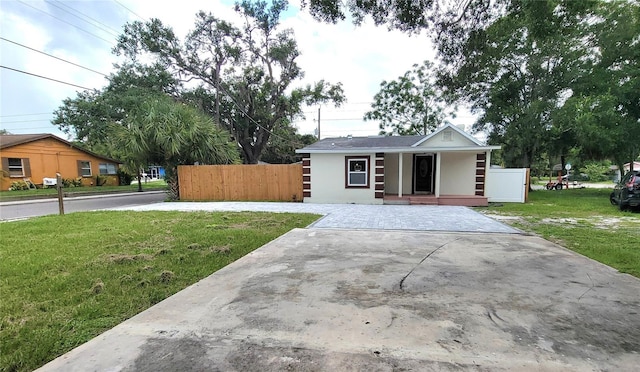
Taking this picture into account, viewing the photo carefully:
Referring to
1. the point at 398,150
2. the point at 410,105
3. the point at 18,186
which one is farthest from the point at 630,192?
the point at 18,186

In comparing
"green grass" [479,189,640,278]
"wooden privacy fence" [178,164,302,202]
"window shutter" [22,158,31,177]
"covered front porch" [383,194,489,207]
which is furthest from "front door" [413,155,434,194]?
"window shutter" [22,158,31,177]

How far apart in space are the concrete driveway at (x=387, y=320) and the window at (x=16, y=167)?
21627 mm

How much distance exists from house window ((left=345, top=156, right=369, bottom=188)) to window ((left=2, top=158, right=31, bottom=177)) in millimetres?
19916

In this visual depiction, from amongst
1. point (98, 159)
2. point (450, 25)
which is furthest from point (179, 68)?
point (450, 25)

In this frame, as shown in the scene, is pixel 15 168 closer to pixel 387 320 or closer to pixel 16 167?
pixel 16 167

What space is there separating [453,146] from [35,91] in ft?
55.2

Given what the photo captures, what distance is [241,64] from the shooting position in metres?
22.4

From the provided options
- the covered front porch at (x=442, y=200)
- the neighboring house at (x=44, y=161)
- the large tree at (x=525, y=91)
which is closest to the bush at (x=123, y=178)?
the neighboring house at (x=44, y=161)

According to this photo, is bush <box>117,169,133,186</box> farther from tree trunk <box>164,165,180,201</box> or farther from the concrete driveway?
the concrete driveway

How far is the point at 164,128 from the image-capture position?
41.1ft

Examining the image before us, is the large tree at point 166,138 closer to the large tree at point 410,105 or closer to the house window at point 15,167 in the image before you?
the house window at point 15,167

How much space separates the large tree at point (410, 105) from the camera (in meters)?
24.3

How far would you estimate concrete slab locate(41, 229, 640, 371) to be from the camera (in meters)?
1.95

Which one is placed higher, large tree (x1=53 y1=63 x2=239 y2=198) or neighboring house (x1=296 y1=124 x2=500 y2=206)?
large tree (x1=53 y1=63 x2=239 y2=198)
